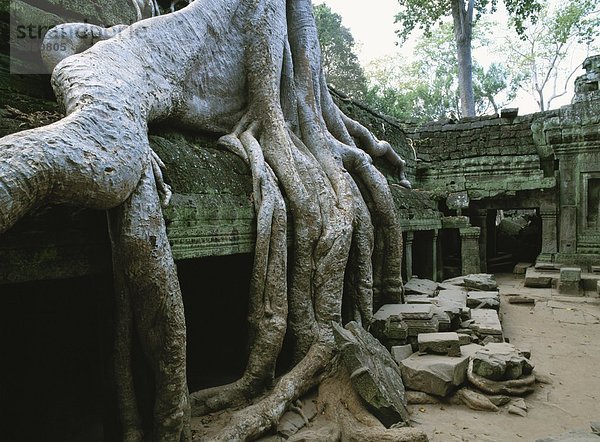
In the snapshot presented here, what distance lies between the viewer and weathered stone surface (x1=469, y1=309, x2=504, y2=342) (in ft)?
13.6

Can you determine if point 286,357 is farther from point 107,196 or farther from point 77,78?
point 77,78

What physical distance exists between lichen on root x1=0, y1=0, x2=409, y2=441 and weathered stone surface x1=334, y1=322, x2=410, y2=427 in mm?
318

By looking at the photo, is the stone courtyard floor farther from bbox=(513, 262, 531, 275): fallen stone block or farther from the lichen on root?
bbox=(513, 262, 531, 275): fallen stone block

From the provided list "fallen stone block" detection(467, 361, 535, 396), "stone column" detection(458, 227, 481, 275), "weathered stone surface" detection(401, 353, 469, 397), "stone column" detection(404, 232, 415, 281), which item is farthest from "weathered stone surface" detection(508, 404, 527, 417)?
"stone column" detection(458, 227, 481, 275)

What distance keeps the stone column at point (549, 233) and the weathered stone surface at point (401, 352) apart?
6308 millimetres

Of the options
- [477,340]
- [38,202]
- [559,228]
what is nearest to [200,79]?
[38,202]

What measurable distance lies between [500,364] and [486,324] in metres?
1.07

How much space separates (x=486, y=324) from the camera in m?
4.33

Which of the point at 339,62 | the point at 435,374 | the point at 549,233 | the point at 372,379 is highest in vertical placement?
the point at 339,62

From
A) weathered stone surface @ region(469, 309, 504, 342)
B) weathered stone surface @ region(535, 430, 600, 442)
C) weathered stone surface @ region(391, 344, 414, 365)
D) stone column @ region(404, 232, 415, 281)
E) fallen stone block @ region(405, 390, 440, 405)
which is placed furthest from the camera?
stone column @ region(404, 232, 415, 281)

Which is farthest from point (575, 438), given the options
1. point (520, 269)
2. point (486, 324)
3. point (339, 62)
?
point (339, 62)

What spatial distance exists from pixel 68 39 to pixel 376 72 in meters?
25.3

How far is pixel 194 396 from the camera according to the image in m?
2.72

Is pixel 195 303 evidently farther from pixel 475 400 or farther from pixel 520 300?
pixel 520 300
